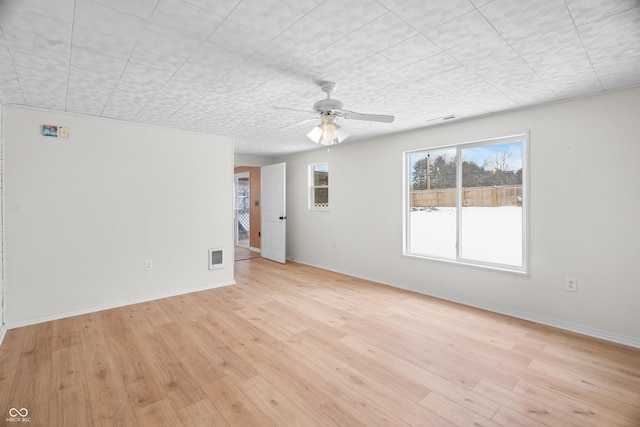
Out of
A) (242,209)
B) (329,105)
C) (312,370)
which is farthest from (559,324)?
(242,209)

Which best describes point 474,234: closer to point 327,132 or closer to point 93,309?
point 327,132

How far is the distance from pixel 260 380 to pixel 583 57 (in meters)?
3.25

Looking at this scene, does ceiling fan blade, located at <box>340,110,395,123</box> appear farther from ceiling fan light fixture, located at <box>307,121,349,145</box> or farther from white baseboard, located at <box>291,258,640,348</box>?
white baseboard, located at <box>291,258,640,348</box>

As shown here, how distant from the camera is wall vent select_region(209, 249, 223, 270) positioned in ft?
14.2

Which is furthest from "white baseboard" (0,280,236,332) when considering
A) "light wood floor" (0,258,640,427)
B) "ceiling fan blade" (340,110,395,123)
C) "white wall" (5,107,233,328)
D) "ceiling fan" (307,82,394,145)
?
"ceiling fan blade" (340,110,395,123)

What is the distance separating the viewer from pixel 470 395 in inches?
76.0

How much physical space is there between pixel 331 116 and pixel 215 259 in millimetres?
2929

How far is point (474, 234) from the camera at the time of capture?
147 inches

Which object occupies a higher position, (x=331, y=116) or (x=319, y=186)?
(x=331, y=116)

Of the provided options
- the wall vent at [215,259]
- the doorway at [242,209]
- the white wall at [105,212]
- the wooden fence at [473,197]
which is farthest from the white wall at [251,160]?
the wooden fence at [473,197]

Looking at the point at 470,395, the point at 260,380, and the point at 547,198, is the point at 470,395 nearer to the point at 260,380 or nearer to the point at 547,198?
the point at 260,380

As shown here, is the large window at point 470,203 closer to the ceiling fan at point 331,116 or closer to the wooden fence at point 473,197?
the wooden fence at point 473,197

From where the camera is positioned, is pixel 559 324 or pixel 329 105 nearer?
pixel 329 105

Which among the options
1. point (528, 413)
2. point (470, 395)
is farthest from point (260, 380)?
point (528, 413)
